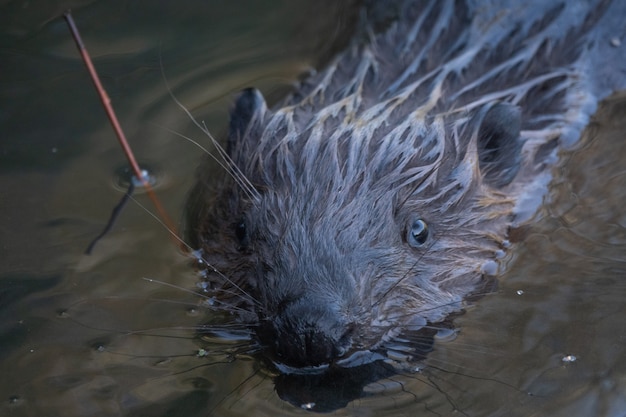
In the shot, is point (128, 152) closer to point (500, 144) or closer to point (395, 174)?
point (395, 174)

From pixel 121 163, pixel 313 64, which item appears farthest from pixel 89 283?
pixel 313 64

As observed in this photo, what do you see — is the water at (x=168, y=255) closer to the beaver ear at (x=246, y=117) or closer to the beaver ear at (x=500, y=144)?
the beaver ear at (x=500, y=144)

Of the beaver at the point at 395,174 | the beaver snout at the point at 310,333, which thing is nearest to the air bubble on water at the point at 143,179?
the beaver at the point at 395,174

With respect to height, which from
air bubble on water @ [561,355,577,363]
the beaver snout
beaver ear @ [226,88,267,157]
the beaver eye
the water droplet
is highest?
beaver ear @ [226,88,267,157]

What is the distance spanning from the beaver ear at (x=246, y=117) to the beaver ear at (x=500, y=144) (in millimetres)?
1010

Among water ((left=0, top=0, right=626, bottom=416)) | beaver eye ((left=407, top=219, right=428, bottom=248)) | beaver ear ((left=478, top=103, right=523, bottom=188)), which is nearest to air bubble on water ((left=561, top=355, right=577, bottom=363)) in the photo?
water ((left=0, top=0, right=626, bottom=416))

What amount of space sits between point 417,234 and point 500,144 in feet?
2.29

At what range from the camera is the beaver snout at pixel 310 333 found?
3.35m

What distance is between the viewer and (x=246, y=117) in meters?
4.64

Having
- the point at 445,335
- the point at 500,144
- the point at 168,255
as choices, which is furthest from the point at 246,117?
the point at 445,335

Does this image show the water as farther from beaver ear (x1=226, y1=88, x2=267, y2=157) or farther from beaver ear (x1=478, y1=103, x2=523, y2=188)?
beaver ear (x1=226, y1=88, x2=267, y2=157)

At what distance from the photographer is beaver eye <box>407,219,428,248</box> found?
395 centimetres

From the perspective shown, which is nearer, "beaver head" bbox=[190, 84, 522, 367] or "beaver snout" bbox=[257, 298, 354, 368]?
"beaver snout" bbox=[257, 298, 354, 368]

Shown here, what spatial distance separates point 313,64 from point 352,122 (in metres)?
1.88
